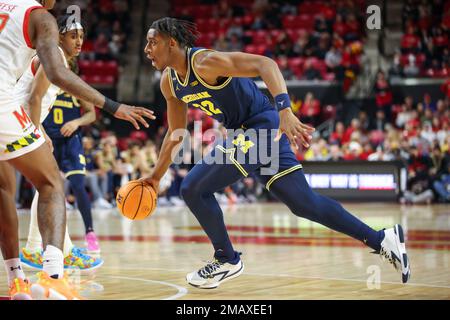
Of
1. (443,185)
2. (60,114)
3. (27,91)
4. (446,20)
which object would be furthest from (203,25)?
(27,91)

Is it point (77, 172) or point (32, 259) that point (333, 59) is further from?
point (32, 259)

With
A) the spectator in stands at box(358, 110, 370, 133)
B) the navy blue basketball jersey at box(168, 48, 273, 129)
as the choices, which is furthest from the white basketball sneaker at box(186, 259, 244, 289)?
the spectator in stands at box(358, 110, 370, 133)

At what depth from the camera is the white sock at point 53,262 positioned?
4332 mm

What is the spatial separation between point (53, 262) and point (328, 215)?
1.79 metres

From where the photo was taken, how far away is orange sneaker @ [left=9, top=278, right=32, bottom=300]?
4.23 meters

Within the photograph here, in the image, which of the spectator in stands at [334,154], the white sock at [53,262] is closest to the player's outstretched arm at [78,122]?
the white sock at [53,262]

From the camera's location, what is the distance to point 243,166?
5211 mm

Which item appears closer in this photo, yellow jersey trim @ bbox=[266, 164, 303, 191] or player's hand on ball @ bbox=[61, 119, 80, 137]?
yellow jersey trim @ bbox=[266, 164, 303, 191]

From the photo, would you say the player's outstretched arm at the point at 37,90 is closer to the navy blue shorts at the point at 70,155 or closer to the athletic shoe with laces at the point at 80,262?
the athletic shoe with laces at the point at 80,262

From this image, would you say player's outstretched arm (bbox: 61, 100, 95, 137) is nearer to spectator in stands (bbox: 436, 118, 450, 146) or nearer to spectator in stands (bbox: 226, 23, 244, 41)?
spectator in stands (bbox: 436, 118, 450, 146)

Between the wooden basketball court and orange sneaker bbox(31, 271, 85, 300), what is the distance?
0.64 meters

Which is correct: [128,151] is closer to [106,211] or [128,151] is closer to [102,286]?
[106,211]

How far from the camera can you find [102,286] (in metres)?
5.43
